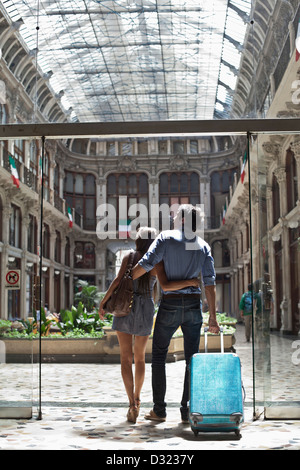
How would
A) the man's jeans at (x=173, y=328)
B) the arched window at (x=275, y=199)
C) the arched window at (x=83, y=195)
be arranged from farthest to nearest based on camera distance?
1. the arched window at (x=83, y=195)
2. the arched window at (x=275, y=199)
3. the man's jeans at (x=173, y=328)

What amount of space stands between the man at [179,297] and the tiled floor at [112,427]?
0.96 ft

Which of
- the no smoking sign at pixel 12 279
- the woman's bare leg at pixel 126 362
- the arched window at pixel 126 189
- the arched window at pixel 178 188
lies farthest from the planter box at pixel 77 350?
the arched window at pixel 126 189

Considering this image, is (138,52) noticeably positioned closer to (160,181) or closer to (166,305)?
(166,305)

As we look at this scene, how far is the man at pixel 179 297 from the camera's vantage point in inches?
161

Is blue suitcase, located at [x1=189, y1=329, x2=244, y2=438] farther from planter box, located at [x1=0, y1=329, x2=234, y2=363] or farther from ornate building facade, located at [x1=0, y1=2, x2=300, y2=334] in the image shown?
ornate building facade, located at [x1=0, y1=2, x2=300, y2=334]

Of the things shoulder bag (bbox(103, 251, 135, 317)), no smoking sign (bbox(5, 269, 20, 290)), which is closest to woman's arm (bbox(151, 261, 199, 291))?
shoulder bag (bbox(103, 251, 135, 317))

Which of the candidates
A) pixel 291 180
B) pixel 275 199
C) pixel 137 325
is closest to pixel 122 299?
pixel 137 325

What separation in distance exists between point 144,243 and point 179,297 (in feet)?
1.82

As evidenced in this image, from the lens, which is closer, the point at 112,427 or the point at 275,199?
the point at 112,427

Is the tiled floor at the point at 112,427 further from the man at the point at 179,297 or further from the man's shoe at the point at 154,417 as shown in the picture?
the man at the point at 179,297

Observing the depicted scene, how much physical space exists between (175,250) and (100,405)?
5.45 feet

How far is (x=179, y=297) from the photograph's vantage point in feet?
13.5

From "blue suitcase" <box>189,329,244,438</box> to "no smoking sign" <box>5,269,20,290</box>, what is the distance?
192 cm

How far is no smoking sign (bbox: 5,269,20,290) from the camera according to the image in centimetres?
504
